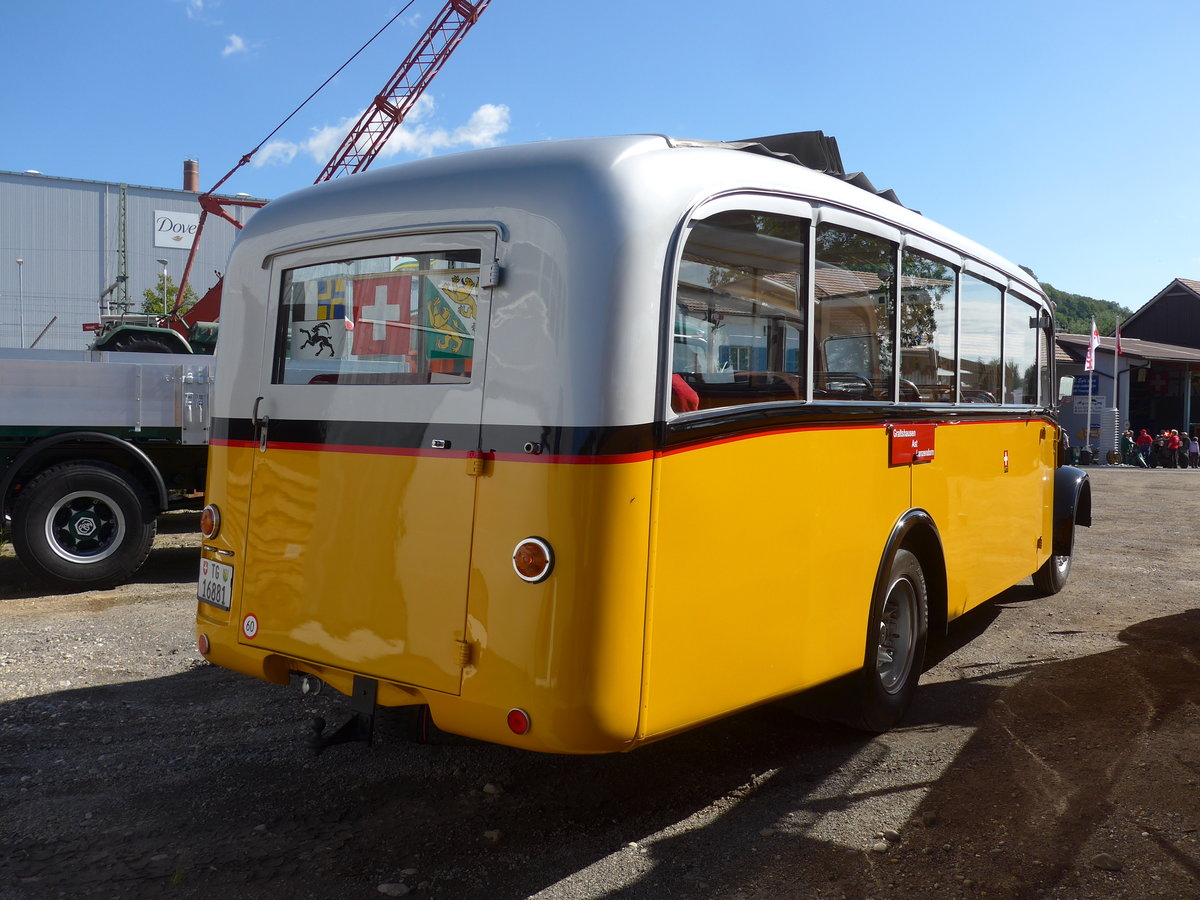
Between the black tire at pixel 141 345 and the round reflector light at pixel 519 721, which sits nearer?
the round reflector light at pixel 519 721

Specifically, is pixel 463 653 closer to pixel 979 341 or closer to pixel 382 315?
pixel 382 315

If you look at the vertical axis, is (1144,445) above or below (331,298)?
below

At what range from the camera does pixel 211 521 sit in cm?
423

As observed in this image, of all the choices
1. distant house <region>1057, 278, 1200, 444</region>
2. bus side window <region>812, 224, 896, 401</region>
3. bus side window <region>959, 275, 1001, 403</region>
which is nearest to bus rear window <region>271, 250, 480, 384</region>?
bus side window <region>812, 224, 896, 401</region>

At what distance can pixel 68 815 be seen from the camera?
3.85 meters

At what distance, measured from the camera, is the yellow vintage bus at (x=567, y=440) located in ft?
10.4

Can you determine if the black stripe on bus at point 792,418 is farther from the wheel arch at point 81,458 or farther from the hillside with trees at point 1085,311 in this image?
the hillside with trees at point 1085,311

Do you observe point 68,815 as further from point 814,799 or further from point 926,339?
point 926,339

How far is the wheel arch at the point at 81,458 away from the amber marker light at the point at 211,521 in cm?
431

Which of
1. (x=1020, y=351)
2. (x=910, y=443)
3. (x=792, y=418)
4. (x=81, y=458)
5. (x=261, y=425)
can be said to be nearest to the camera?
(x=792, y=418)

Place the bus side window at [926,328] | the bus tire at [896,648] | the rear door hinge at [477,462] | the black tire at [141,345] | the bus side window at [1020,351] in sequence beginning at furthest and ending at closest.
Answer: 1. the black tire at [141,345]
2. the bus side window at [1020,351]
3. the bus side window at [926,328]
4. the bus tire at [896,648]
5. the rear door hinge at [477,462]

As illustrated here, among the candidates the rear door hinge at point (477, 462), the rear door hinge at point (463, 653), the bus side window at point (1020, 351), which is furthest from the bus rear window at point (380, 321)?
the bus side window at point (1020, 351)

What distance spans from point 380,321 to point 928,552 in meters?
2.99

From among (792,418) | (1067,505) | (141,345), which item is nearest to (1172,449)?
(1067,505)
